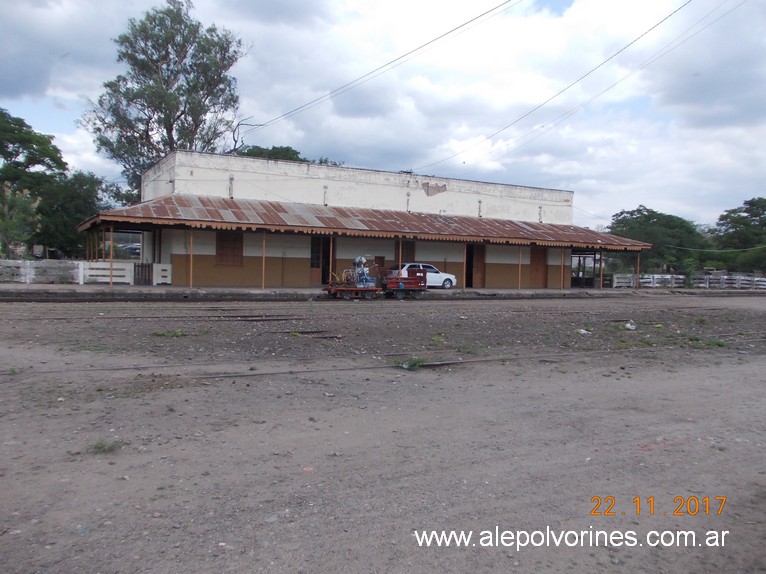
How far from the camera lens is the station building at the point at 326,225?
27.5 meters

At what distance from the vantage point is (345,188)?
32844mm

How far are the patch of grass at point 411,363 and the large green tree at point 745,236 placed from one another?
Answer: 59.1 m

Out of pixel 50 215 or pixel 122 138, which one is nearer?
pixel 50 215

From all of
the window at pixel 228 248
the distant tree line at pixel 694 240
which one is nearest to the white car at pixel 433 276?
the window at pixel 228 248

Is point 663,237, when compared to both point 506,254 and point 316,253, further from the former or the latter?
point 316,253

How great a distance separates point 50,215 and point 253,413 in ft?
137

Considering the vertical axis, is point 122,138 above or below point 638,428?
above

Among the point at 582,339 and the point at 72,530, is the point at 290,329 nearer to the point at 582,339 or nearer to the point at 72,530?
the point at 582,339

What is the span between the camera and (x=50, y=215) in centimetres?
4144

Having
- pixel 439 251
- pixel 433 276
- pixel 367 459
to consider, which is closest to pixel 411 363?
pixel 367 459

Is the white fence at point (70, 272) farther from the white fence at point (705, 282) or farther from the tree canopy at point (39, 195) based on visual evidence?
the white fence at point (705, 282)

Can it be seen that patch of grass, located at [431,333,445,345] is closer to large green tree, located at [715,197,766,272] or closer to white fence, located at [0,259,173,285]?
white fence, located at [0,259,173,285]

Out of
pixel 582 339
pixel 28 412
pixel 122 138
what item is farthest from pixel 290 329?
pixel 122 138

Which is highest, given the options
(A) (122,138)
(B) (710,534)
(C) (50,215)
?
(A) (122,138)
